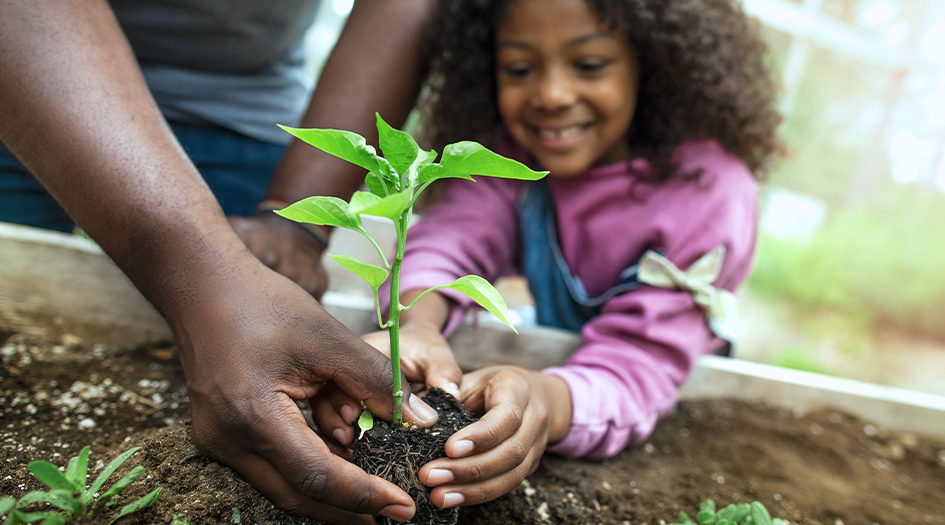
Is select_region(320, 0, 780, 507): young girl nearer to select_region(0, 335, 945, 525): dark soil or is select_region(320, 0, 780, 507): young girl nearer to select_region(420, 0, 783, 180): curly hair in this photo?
select_region(420, 0, 783, 180): curly hair

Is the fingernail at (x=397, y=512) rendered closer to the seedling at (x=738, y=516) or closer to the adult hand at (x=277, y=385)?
the adult hand at (x=277, y=385)

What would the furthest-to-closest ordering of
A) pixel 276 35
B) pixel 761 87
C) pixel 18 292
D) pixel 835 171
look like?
pixel 835 171
pixel 761 87
pixel 276 35
pixel 18 292

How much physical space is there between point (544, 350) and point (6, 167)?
1.91 m

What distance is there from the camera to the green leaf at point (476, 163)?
2.64ft

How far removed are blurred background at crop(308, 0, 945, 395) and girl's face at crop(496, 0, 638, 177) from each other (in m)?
3.03

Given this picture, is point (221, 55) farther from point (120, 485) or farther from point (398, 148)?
point (120, 485)

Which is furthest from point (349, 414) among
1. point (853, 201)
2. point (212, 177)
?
point (853, 201)

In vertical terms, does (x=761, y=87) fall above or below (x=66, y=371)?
above

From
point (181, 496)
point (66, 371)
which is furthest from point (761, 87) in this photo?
point (66, 371)

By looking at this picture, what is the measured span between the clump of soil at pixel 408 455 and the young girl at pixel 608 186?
36cm

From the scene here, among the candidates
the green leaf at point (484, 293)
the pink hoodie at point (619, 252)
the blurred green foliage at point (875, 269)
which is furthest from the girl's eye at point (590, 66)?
the blurred green foliage at point (875, 269)

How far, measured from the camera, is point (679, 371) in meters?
1.75

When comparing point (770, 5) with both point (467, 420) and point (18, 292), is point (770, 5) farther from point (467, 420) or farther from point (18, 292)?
point (18, 292)

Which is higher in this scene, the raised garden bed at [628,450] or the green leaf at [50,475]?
the green leaf at [50,475]
